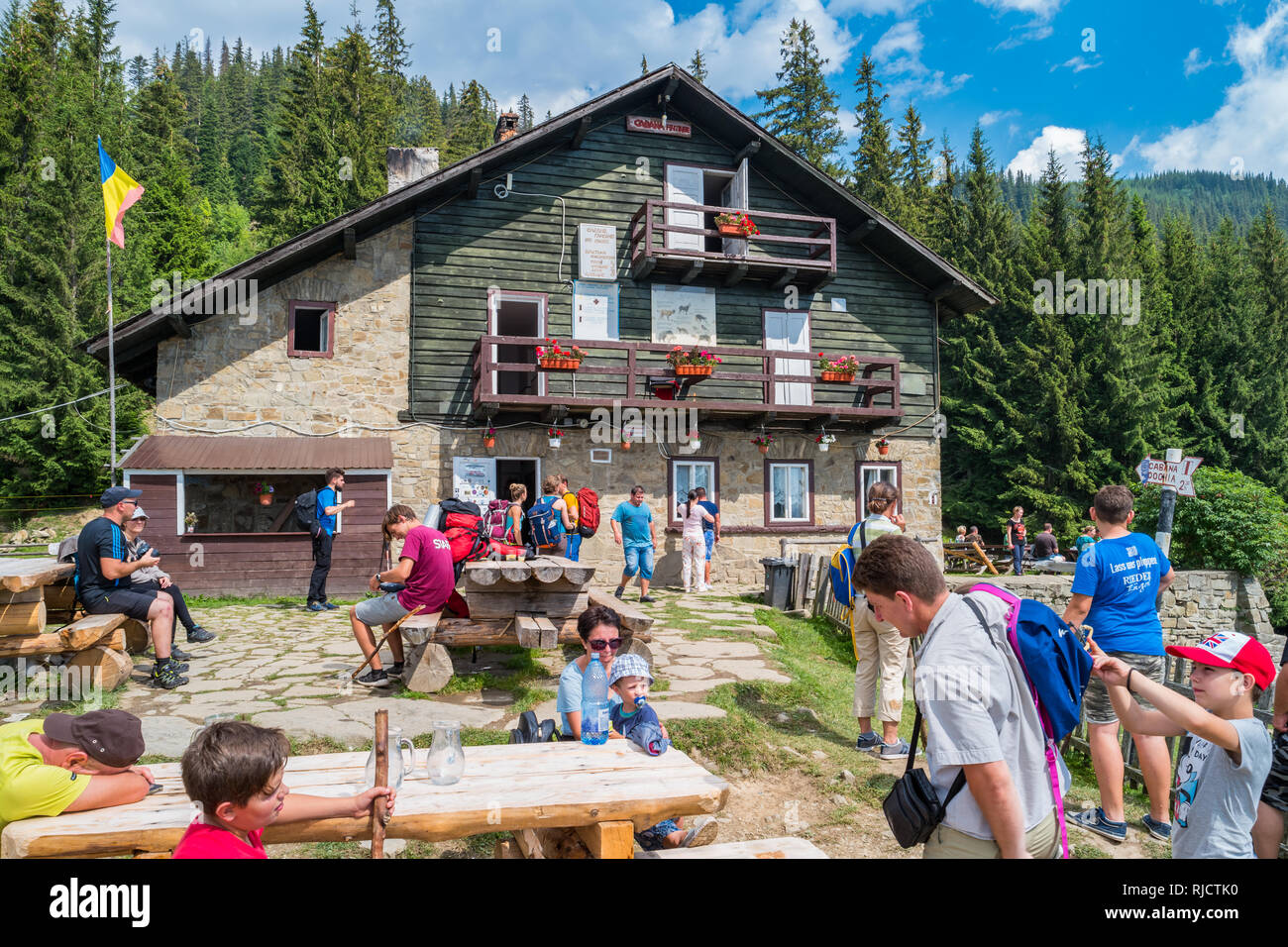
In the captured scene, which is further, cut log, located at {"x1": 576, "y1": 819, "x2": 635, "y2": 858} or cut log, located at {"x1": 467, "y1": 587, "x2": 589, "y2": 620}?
cut log, located at {"x1": 467, "y1": 587, "x2": 589, "y2": 620}

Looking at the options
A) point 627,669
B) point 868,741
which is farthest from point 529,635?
point 868,741

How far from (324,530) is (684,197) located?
1045 centimetres

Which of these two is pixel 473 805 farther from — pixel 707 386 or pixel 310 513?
pixel 707 386

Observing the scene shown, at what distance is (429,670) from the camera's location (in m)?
6.35

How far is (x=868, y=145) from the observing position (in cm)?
3756

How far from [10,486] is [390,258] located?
61.0 feet

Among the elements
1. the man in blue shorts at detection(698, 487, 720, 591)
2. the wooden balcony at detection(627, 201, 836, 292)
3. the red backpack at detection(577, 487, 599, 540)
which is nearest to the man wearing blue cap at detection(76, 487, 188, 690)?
the red backpack at detection(577, 487, 599, 540)

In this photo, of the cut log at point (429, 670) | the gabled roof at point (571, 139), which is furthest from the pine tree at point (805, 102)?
the cut log at point (429, 670)

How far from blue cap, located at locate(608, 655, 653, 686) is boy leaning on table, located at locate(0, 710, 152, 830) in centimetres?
222

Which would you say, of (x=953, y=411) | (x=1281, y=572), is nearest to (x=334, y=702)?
(x=1281, y=572)

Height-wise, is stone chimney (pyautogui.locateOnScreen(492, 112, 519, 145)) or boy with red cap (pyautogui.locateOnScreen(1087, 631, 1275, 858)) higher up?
stone chimney (pyautogui.locateOnScreen(492, 112, 519, 145))

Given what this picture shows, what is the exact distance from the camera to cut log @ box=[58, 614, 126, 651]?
19.4 ft

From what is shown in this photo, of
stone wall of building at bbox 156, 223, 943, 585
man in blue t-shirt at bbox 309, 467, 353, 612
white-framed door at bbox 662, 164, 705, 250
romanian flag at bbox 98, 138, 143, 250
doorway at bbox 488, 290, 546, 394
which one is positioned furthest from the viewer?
white-framed door at bbox 662, 164, 705, 250

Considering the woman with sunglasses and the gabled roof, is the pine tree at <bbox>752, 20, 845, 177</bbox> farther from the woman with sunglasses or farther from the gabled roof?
the woman with sunglasses
